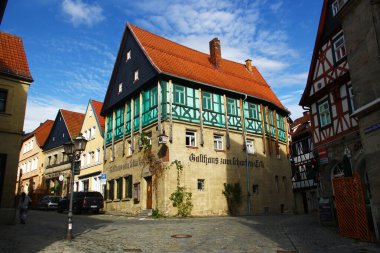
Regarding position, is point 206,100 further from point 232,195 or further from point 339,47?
point 339,47

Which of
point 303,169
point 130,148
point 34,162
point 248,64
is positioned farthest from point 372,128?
point 34,162

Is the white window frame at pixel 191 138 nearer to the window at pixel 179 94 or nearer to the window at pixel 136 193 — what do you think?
the window at pixel 179 94

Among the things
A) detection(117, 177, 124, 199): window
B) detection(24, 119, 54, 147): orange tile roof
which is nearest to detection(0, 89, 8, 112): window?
detection(117, 177, 124, 199): window

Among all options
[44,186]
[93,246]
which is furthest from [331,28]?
[44,186]

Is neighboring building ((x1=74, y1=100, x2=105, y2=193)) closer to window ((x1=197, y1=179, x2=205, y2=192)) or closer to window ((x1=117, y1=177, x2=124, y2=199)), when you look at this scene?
window ((x1=117, y1=177, x2=124, y2=199))

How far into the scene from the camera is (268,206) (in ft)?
90.7

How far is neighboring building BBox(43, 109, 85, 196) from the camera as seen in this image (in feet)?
127

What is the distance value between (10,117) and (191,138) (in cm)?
1159

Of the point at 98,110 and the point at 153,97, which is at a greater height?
the point at 98,110

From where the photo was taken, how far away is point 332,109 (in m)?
17.7

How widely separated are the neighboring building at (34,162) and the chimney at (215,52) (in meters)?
26.3

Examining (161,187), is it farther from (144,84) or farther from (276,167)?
(276,167)

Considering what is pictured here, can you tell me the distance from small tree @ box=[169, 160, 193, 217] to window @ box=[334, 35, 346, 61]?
11319 millimetres

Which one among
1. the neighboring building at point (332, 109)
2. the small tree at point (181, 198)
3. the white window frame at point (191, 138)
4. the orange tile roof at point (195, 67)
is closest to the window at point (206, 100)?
the orange tile roof at point (195, 67)
